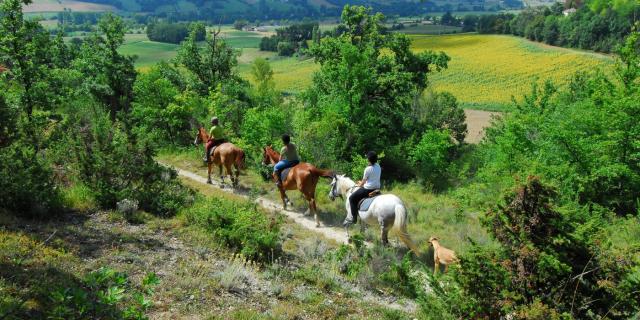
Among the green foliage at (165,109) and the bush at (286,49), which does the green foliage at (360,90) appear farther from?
the bush at (286,49)

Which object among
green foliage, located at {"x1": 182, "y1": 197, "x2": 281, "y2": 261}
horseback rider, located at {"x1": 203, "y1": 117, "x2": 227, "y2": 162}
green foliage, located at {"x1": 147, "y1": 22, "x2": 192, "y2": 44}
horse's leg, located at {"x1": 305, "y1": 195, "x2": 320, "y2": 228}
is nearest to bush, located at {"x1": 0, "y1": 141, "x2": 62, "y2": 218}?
green foliage, located at {"x1": 182, "y1": 197, "x2": 281, "y2": 261}

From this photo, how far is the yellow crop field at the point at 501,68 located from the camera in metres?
67.9

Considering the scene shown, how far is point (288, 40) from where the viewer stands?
123188 millimetres

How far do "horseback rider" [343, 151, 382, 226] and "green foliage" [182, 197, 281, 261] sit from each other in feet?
7.73

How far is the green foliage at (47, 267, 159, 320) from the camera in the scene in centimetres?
404

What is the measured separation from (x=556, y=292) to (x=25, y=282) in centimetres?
714

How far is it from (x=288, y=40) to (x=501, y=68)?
60.4m

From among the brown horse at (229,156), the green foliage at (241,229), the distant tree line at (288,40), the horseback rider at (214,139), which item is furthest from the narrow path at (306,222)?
the distant tree line at (288,40)

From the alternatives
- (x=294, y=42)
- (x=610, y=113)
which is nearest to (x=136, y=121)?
(x=610, y=113)

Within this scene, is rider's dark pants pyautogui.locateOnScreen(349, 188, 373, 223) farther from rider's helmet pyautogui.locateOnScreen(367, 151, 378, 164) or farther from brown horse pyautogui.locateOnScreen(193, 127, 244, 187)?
brown horse pyautogui.locateOnScreen(193, 127, 244, 187)

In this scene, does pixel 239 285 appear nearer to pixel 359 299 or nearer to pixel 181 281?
pixel 181 281

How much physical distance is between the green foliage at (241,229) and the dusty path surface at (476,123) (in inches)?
1516

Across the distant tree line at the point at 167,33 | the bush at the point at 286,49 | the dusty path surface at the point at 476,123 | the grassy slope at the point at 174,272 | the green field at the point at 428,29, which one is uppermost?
the green field at the point at 428,29

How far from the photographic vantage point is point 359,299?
27.6ft
